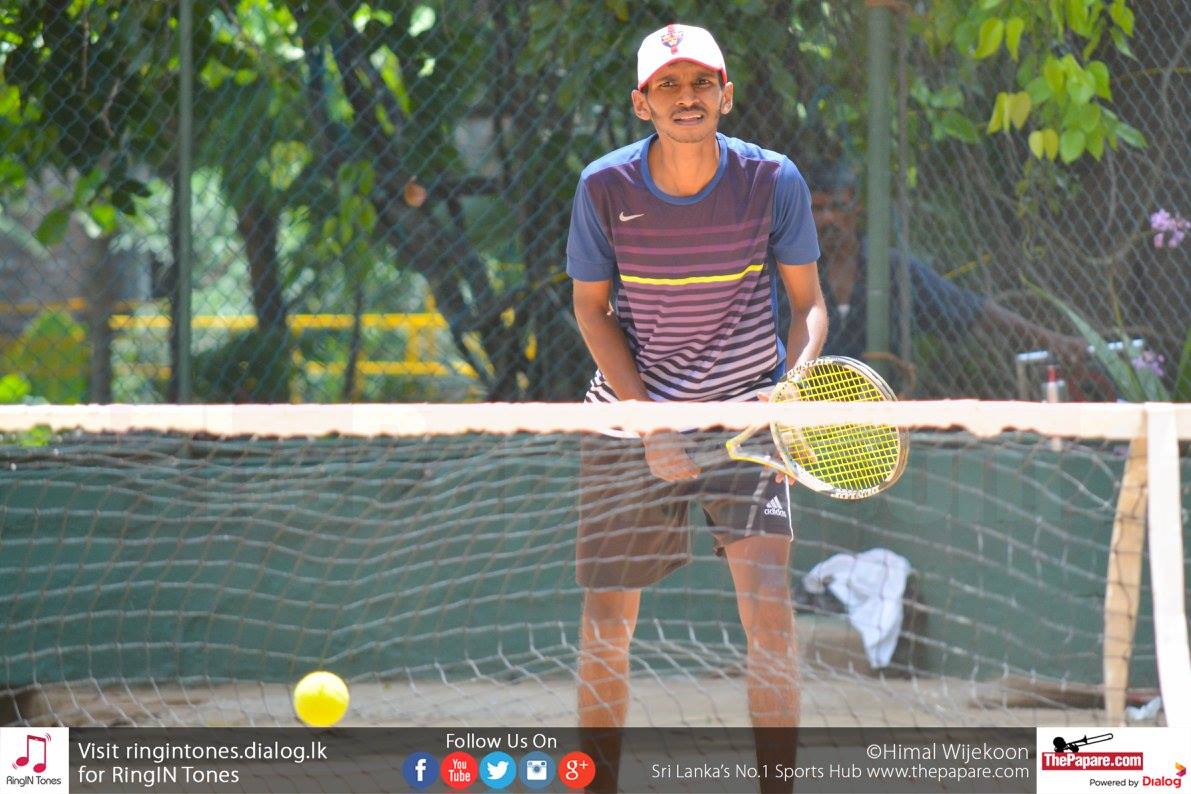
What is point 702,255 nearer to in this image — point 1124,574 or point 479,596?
point 1124,574

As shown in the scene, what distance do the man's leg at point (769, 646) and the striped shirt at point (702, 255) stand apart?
41cm

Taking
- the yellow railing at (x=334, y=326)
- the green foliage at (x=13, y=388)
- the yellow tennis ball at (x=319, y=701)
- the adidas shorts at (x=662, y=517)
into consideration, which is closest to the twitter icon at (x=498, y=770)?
the yellow tennis ball at (x=319, y=701)

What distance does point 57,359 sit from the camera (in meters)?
5.34

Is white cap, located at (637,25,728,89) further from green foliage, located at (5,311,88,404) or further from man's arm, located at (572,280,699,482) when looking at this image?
green foliage, located at (5,311,88,404)

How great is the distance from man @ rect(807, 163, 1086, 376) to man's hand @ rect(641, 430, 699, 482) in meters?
1.96

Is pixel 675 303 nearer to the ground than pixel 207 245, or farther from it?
nearer to the ground

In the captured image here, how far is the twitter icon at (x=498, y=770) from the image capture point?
3945 mm

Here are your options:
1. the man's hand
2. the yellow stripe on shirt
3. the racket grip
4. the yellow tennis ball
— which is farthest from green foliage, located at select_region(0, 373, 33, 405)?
the racket grip

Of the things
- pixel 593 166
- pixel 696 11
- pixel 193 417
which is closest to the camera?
pixel 193 417

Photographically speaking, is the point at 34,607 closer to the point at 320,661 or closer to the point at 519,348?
the point at 320,661

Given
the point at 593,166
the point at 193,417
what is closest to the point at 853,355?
the point at 593,166

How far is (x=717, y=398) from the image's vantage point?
357 centimetres

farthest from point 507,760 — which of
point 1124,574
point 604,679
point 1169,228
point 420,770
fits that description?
point 1169,228

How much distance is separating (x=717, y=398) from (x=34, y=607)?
8.66 ft
